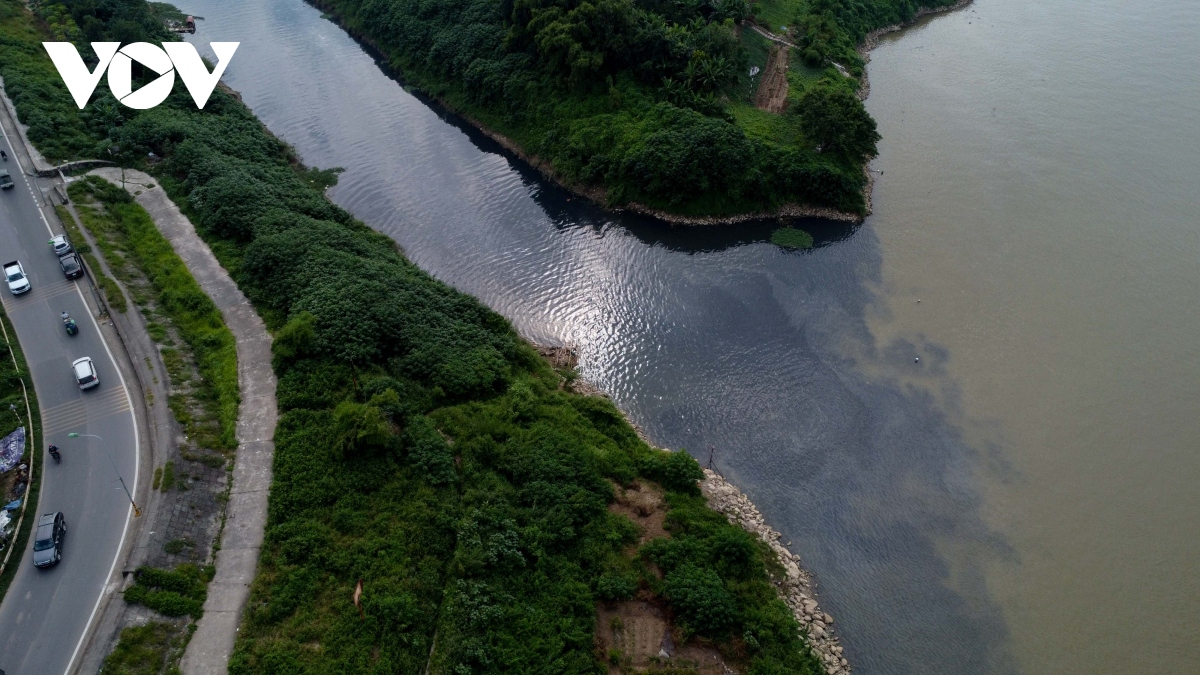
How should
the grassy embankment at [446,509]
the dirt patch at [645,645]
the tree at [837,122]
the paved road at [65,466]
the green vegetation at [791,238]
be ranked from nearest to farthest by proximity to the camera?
the paved road at [65,466] → the grassy embankment at [446,509] → the dirt patch at [645,645] → the green vegetation at [791,238] → the tree at [837,122]

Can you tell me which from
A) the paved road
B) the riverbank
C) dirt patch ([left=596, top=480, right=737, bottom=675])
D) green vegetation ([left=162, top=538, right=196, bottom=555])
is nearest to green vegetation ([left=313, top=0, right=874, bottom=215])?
the riverbank

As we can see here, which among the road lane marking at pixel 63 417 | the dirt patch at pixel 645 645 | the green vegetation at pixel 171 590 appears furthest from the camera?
the road lane marking at pixel 63 417

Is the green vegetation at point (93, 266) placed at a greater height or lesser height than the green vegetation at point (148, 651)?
greater

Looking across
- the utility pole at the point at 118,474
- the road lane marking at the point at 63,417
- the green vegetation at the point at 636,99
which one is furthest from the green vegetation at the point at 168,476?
the green vegetation at the point at 636,99

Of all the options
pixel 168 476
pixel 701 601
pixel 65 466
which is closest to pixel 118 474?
pixel 168 476

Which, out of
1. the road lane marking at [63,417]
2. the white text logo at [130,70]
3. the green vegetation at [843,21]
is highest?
the green vegetation at [843,21]

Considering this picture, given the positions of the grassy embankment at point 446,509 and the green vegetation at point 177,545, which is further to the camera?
the green vegetation at point 177,545

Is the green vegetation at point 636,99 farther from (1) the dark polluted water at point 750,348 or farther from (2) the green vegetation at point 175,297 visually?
(2) the green vegetation at point 175,297
